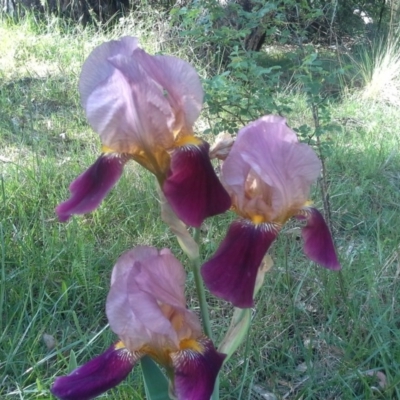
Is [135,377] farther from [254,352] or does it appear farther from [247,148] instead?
[247,148]

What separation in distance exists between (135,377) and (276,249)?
2.92ft

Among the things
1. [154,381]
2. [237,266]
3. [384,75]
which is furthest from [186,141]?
[384,75]

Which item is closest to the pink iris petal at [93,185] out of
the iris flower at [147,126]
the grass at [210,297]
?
the iris flower at [147,126]

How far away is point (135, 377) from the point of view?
1533mm

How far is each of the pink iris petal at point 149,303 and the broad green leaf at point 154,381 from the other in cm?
9

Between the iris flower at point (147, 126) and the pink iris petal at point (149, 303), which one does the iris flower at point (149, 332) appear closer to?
the pink iris petal at point (149, 303)

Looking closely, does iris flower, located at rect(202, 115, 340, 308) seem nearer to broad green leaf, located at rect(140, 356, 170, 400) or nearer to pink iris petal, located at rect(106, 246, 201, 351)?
pink iris petal, located at rect(106, 246, 201, 351)

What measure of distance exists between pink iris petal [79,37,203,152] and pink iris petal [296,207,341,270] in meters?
0.26

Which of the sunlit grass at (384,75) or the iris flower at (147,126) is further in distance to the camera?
the sunlit grass at (384,75)

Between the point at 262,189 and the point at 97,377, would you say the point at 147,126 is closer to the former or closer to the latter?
the point at 262,189

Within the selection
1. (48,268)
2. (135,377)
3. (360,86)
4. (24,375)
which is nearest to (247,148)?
(135,377)

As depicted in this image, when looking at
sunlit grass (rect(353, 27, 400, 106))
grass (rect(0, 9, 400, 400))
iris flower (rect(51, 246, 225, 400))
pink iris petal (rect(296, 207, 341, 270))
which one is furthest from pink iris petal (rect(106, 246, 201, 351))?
sunlit grass (rect(353, 27, 400, 106))

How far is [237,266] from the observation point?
2.50ft

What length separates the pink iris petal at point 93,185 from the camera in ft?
2.69
